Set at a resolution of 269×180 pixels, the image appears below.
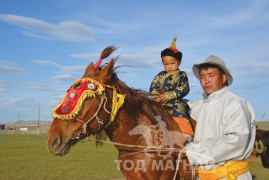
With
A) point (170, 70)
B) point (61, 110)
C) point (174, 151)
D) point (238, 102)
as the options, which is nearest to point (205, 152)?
point (238, 102)

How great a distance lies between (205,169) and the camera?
324 cm

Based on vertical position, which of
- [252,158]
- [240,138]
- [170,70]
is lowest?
[252,158]

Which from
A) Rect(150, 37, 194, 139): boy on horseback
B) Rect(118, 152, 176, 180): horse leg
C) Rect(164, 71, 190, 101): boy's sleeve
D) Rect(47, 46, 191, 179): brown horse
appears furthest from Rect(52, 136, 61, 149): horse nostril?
Rect(164, 71, 190, 101): boy's sleeve

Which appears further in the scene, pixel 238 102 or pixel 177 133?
pixel 177 133

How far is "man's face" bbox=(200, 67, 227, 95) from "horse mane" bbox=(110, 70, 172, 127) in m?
1.18

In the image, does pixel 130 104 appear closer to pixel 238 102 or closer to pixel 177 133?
pixel 177 133

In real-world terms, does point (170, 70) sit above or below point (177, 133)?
above

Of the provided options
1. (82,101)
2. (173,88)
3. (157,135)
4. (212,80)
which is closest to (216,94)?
(212,80)

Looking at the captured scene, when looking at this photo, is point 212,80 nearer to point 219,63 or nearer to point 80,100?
point 219,63

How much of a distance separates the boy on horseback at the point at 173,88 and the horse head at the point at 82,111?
1.01 m

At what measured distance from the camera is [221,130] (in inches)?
123

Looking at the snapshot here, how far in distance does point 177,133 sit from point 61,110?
169 centimetres

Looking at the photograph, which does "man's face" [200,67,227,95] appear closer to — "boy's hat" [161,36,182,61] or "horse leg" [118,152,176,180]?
"horse leg" [118,152,176,180]

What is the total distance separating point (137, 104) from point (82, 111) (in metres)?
0.86
